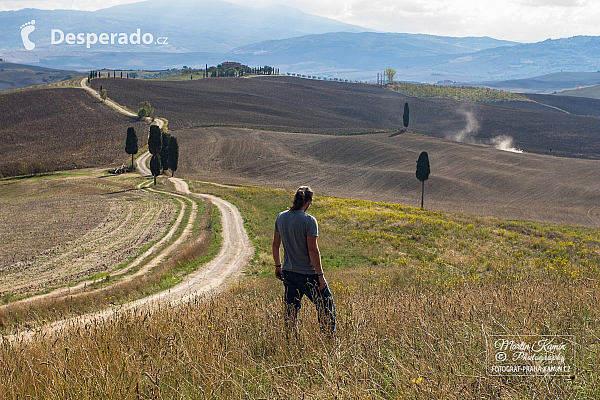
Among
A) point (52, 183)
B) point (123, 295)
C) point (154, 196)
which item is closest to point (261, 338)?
point (123, 295)

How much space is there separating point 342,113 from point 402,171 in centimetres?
7024

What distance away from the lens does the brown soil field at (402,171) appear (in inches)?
2411

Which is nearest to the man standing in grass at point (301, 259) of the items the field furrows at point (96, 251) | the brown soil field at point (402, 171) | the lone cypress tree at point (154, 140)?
the field furrows at point (96, 251)

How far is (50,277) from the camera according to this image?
20.4m

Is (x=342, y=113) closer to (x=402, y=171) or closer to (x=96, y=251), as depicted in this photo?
(x=402, y=171)

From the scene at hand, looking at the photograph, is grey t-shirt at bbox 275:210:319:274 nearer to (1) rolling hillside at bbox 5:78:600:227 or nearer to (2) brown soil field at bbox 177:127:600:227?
(1) rolling hillside at bbox 5:78:600:227

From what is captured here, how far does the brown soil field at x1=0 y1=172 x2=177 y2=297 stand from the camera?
21453mm

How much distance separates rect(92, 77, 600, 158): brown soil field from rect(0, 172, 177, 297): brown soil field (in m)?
60.3

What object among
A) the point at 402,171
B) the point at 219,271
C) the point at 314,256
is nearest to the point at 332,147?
the point at 402,171

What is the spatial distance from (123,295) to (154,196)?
30.1 meters

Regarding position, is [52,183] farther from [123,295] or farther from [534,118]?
[534,118]

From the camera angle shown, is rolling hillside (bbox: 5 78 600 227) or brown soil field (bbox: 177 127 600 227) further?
rolling hillside (bbox: 5 78 600 227)

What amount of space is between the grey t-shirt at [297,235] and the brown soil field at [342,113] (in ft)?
327

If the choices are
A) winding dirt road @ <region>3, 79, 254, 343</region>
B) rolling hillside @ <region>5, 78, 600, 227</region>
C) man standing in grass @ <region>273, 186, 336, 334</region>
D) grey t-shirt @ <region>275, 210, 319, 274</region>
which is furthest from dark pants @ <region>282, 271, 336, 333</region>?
rolling hillside @ <region>5, 78, 600, 227</region>
